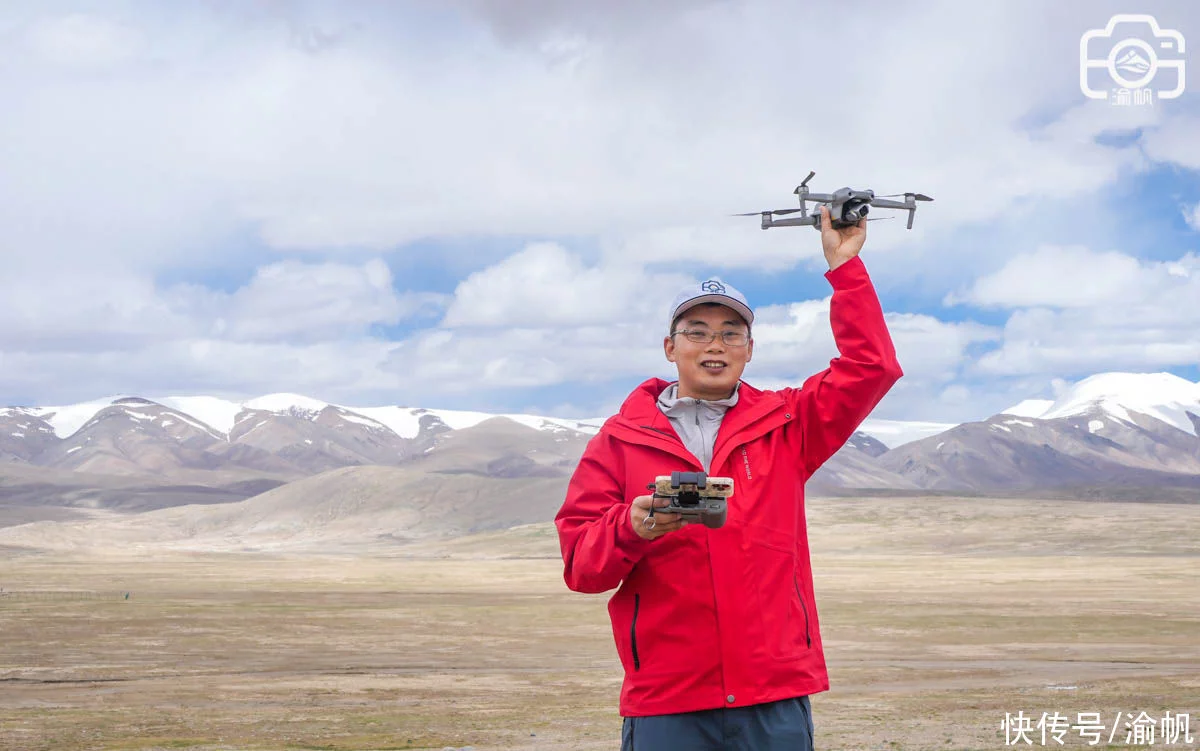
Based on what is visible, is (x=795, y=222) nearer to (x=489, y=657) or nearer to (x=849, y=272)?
(x=849, y=272)

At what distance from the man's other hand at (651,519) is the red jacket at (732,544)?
0.22 feet

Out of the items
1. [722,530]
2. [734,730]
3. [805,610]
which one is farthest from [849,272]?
[734,730]

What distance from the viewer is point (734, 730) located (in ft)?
12.6

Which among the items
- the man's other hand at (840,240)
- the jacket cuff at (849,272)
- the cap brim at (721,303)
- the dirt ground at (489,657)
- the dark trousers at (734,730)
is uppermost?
the man's other hand at (840,240)

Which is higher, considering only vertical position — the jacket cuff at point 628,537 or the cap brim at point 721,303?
the cap brim at point 721,303

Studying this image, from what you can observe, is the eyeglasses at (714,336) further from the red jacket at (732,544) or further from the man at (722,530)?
the red jacket at (732,544)

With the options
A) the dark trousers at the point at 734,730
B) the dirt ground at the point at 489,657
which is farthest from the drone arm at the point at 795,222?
the dirt ground at the point at 489,657

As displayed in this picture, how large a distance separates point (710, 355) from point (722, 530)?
2.11 feet

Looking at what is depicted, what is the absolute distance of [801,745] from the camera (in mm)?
3844

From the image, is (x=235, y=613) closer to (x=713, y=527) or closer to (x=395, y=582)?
(x=395, y=582)

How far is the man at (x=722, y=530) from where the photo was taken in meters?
3.83

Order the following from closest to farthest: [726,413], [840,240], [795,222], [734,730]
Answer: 1. [734,730]
2. [726,413]
3. [840,240]
4. [795,222]

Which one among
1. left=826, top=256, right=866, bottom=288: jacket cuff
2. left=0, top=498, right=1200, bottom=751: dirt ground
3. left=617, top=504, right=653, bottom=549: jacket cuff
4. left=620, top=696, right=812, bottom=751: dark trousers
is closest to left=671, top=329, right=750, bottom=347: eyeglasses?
left=826, top=256, right=866, bottom=288: jacket cuff

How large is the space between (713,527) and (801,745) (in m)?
0.80
